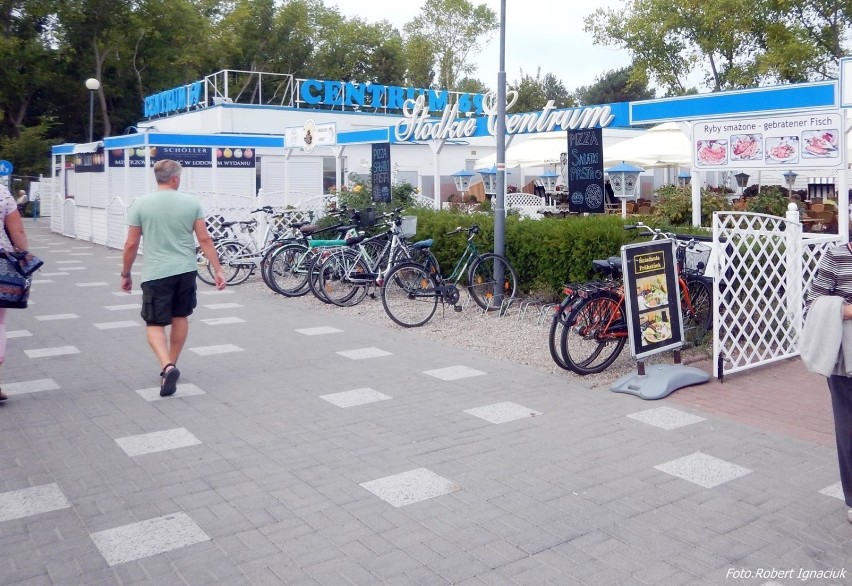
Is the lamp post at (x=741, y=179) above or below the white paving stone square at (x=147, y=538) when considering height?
above

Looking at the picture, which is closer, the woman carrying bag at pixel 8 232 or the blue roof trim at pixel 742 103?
the woman carrying bag at pixel 8 232

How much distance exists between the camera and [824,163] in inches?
303

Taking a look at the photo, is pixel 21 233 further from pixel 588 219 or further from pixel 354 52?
pixel 354 52

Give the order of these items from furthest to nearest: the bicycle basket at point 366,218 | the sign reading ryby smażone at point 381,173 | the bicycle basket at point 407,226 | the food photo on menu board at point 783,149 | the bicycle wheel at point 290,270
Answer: the sign reading ryby smażone at point 381,173 < the bicycle wheel at point 290,270 < the bicycle basket at point 366,218 < the bicycle basket at point 407,226 < the food photo on menu board at point 783,149

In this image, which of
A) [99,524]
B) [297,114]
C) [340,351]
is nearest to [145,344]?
[340,351]

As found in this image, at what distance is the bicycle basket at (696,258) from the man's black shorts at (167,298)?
4354 millimetres

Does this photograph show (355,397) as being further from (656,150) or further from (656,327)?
(656,150)

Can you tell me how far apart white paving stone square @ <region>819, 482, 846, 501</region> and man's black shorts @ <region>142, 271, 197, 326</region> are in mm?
4545

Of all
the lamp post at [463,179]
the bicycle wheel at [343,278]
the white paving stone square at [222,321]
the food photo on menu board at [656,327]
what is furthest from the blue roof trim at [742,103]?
the lamp post at [463,179]

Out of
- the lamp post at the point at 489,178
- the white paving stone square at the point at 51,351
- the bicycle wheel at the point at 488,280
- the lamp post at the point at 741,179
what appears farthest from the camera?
the lamp post at the point at 489,178

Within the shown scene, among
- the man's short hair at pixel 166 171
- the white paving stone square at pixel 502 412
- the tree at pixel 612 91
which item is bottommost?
the white paving stone square at pixel 502 412

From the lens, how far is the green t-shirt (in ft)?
21.2

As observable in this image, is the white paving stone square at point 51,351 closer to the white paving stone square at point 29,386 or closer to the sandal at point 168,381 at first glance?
the white paving stone square at point 29,386

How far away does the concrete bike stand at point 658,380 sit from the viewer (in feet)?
21.4
